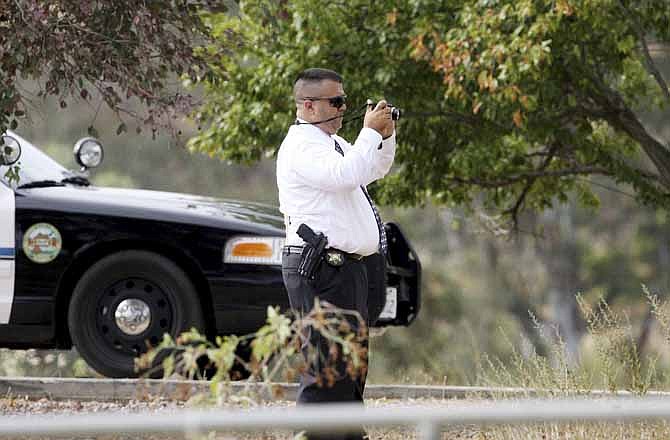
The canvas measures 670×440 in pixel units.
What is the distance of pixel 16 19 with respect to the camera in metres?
6.56

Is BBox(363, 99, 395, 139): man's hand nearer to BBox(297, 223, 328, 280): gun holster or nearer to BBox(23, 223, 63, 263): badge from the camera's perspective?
BBox(297, 223, 328, 280): gun holster

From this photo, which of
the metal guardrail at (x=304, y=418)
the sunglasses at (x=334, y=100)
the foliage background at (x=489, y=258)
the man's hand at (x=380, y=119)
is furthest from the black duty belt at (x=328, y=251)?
the foliage background at (x=489, y=258)

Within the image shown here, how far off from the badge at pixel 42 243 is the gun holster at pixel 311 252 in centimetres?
317

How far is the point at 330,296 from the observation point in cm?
531

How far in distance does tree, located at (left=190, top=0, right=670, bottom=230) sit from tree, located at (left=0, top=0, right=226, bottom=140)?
1.87 meters

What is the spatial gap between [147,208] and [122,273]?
45 centimetres

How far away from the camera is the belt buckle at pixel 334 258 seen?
5297mm

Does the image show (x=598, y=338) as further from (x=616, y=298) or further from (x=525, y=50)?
(x=616, y=298)

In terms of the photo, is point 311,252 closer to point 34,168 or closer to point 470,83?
point 34,168

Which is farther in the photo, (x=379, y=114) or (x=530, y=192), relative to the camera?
(x=530, y=192)

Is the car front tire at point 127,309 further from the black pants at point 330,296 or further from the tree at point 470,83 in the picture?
the black pants at point 330,296

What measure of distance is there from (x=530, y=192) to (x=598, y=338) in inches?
244

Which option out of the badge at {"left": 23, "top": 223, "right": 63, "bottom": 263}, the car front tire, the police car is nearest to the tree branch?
the police car

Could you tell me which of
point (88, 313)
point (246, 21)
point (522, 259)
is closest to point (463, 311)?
point (522, 259)
